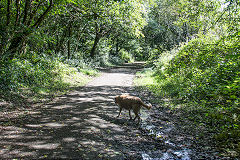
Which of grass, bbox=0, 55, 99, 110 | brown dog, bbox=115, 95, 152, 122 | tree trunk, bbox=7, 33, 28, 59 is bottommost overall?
brown dog, bbox=115, 95, 152, 122

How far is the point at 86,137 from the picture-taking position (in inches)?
181

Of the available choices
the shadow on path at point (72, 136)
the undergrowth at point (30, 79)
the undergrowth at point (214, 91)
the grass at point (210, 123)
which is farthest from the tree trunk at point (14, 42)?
the undergrowth at point (214, 91)

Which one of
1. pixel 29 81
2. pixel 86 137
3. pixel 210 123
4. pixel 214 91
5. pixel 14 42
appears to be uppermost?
pixel 14 42

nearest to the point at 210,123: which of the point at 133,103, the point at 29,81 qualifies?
the point at 133,103

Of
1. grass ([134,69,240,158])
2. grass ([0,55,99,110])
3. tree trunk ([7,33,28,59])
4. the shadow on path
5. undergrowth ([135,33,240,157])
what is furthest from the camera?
tree trunk ([7,33,28,59])

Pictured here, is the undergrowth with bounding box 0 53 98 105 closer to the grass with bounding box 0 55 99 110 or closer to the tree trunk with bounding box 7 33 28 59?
the grass with bounding box 0 55 99 110

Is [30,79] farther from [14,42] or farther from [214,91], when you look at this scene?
[214,91]

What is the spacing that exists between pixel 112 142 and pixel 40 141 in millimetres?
1771

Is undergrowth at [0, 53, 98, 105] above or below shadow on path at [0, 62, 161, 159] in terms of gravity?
above

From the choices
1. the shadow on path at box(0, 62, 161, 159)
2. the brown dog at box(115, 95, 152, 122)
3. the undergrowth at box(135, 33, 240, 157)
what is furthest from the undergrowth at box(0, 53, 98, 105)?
the undergrowth at box(135, 33, 240, 157)

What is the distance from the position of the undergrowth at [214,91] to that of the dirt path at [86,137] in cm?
105

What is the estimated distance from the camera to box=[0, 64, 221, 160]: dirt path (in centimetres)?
384

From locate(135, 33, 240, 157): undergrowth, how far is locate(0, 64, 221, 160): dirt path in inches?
41.5

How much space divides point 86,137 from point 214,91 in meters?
4.54
